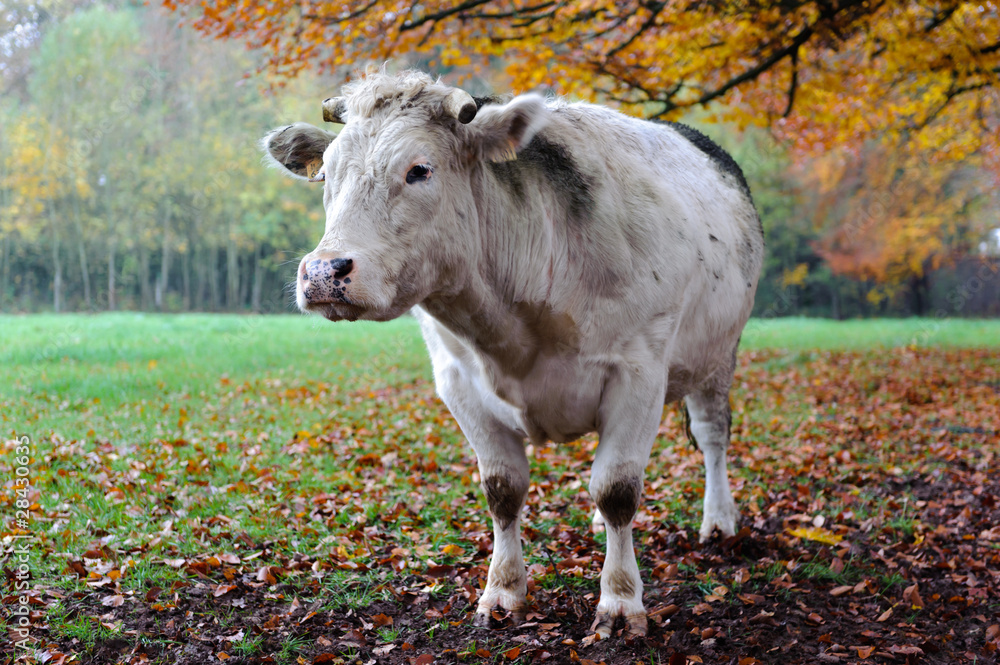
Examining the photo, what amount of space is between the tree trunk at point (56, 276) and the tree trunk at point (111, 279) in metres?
2.03

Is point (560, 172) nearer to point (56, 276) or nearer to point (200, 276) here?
point (56, 276)

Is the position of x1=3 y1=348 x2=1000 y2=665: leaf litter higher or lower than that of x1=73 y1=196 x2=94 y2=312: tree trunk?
lower

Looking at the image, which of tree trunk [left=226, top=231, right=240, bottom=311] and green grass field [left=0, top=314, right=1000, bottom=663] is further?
tree trunk [left=226, top=231, right=240, bottom=311]

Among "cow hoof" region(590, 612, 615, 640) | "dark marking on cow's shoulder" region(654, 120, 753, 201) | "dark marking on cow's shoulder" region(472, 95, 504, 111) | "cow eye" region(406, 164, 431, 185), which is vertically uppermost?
"dark marking on cow's shoulder" region(654, 120, 753, 201)

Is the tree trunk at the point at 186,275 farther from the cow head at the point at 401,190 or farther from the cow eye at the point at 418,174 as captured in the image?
the cow eye at the point at 418,174

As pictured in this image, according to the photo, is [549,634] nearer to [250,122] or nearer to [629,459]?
[629,459]

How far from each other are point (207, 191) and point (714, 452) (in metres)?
26.6

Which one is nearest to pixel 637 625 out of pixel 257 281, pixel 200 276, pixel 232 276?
pixel 257 281

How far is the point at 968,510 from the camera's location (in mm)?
5012

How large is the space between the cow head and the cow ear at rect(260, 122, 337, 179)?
3 centimetres

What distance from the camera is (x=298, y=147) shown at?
3.17 m

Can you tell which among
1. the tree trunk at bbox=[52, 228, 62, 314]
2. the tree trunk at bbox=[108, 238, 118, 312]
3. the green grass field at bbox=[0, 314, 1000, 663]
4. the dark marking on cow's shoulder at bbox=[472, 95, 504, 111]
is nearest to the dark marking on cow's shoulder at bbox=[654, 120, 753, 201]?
the dark marking on cow's shoulder at bbox=[472, 95, 504, 111]

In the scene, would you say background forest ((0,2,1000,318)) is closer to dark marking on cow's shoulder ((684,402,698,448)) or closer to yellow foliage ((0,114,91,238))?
yellow foliage ((0,114,91,238))

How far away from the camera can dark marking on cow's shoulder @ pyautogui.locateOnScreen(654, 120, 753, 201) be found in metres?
4.68
